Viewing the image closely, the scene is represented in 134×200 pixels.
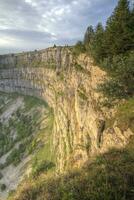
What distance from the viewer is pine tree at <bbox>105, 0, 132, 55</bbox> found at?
4378 centimetres

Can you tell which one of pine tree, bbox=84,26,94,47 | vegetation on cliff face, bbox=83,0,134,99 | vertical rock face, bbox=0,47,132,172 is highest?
vegetation on cliff face, bbox=83,0,134,99

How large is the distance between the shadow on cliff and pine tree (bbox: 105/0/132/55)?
27.0 metres

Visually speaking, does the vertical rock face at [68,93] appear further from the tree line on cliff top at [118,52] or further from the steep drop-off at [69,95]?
the tree line on cliff top at [118,52]

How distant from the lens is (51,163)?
8050cm

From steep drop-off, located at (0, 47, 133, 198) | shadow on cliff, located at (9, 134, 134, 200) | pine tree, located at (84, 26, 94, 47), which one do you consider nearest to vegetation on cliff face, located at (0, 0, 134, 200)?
shadow on cliff, located at (9, 134, 134, 200)

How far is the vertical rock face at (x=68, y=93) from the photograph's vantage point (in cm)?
4403

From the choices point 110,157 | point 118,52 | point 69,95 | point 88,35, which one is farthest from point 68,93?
point 110,157

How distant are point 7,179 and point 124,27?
69.5 meters

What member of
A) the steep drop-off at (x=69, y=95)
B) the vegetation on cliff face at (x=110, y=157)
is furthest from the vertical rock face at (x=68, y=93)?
the vegetation on cliff face at (x=110, y=157)

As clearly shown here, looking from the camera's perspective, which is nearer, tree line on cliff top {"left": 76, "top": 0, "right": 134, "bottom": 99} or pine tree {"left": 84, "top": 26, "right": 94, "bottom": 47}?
tree line on cliff top {"left": 76, "top": 0, "right": 134, "bottom": 99}

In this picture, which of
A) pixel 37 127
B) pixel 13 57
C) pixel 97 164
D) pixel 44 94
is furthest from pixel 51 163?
pixel 13 57

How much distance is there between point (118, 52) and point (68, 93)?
34441mm

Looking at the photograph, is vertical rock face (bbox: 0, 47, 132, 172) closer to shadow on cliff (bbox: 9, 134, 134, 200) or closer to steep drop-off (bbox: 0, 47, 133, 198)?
steep drop-off (bbox: 0, 47, 133, 198)

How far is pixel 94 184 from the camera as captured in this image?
15.6m
